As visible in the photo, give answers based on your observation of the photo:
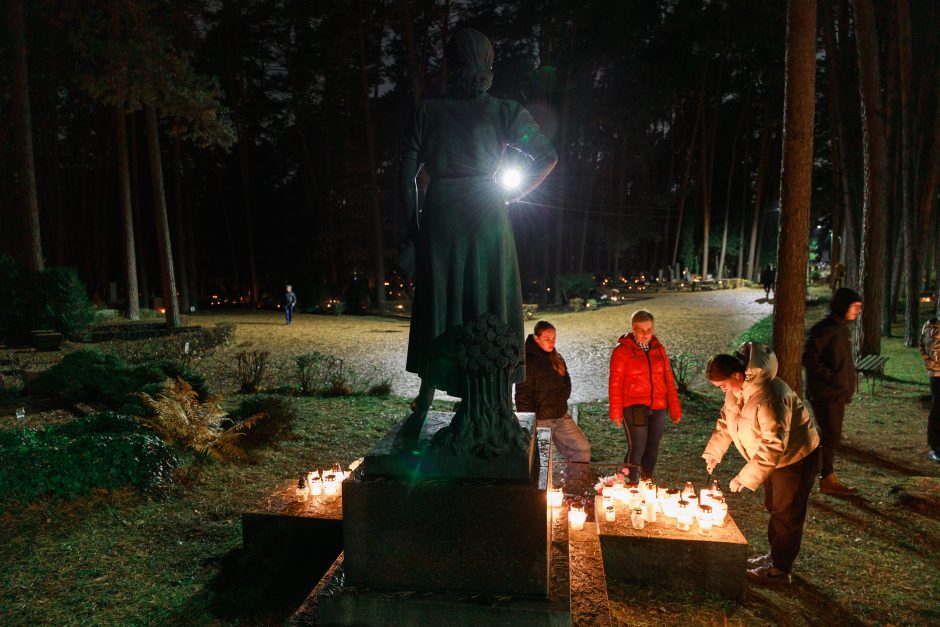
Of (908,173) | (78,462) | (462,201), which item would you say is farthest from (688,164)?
(78,462)

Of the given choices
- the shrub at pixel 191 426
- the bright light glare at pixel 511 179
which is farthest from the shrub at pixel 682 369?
the bright light glare at pixel 511 179

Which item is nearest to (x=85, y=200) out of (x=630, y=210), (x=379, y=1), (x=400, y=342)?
(x=379, y=1)

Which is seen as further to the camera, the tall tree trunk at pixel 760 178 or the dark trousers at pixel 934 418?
the tall tree trunk at pixel 760 178

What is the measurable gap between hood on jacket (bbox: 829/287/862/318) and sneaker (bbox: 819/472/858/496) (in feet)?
5.38

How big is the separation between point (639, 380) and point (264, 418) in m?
4.99

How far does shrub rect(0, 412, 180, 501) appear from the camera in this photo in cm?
504

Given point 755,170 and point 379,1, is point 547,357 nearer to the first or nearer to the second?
point 379,1

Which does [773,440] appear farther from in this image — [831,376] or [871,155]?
[871,155]

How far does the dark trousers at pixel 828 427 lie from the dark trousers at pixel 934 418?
1.60 meters

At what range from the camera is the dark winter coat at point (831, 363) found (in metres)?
5.62

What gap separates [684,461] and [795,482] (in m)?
3.00

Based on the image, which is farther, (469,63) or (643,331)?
(643,331)

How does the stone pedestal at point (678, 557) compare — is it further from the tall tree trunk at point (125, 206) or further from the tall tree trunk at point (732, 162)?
the tall tree trunk at point (732, 162)

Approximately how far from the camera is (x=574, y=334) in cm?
1916
